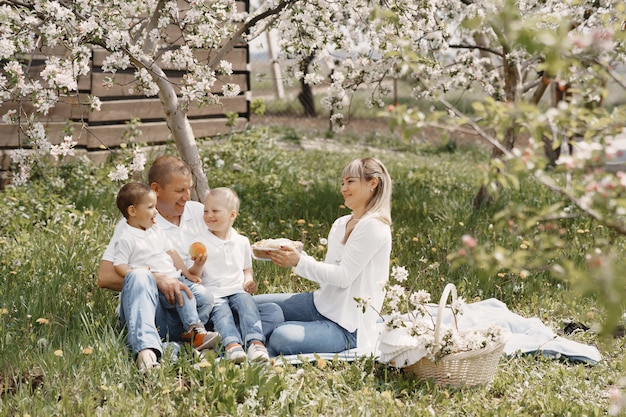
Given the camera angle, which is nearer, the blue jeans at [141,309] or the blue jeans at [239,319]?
the blue jeans at [141,309]

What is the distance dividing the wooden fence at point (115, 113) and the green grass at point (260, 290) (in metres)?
0.44

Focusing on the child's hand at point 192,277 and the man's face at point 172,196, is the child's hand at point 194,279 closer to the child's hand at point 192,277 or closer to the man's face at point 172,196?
the child's hand at point 192,277

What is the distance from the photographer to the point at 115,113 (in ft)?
25.2

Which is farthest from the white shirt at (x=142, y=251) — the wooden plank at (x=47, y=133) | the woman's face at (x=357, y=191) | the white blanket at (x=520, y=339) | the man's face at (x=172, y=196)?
the wooden plank at (x=47, y=133)

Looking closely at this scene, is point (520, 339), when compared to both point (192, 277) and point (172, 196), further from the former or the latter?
point (172, 196)

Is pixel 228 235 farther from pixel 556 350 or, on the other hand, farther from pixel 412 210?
pixel 412 210

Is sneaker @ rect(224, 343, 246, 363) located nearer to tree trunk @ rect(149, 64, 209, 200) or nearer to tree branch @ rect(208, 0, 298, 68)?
tree trunk @ rect(149, 64, 209, 200)

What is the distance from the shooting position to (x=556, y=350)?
4.25 meters

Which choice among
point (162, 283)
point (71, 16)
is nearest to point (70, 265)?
point (162, 283)

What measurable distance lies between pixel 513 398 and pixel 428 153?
9.01m

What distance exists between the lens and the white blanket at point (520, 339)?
12.9 feet

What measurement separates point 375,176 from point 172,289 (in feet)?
3.68

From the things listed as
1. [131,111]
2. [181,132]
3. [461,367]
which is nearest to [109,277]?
[181,132]

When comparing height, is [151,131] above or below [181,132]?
below
